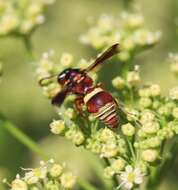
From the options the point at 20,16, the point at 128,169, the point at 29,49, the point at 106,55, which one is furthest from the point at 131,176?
the point at 20,16

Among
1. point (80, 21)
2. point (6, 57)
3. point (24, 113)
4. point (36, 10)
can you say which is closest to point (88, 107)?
point (36, 10)

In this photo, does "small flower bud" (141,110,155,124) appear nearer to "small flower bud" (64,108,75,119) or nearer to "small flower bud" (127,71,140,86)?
"small flower bud" (127,71,140,86)

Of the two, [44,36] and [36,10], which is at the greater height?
[44,36]

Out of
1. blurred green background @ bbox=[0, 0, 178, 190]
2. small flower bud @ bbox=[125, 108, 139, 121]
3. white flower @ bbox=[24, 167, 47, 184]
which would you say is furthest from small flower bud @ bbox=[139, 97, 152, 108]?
blurred green background @ bbox=[0, 0, 178, 190]

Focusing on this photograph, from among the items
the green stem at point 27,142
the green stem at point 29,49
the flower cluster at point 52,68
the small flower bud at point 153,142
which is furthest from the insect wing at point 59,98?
the green stem at point 29,49

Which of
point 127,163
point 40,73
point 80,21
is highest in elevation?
point 80,21

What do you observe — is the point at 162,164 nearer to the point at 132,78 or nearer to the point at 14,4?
the point at 132,78

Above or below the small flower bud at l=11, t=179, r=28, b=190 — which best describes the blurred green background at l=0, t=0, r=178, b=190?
above
